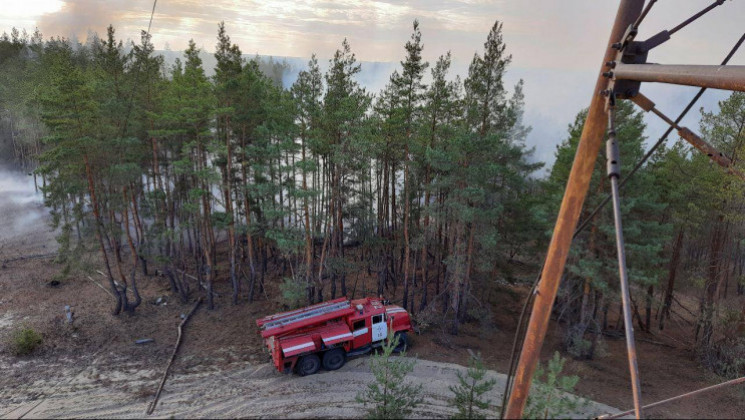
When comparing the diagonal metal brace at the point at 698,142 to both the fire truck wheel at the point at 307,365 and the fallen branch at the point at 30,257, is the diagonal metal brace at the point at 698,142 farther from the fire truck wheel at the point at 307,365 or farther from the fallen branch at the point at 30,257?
the fallen branch at the point at 30,257

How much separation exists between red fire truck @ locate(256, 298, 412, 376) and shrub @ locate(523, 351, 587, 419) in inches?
348

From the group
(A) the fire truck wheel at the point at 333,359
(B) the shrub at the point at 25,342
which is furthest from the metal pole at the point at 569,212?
(B) the shrub at the point at 25,342

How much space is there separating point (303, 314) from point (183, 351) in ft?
19.0

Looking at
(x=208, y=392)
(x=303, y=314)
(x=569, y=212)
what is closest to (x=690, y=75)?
(x=569, y=212)

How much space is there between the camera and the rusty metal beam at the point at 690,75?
251 cm

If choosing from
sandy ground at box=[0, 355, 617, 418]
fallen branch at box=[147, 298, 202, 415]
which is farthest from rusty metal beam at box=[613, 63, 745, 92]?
fallen branch at box=[147, 298, 202, 415]

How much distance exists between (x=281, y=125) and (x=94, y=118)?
27.5ft

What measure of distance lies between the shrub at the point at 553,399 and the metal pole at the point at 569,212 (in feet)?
4.57

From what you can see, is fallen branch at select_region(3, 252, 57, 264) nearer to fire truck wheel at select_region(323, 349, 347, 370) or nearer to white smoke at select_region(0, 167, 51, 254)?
white smoke at select_region(0, 167, 51, 254)

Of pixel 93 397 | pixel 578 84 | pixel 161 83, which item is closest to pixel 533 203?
pixel 93 397

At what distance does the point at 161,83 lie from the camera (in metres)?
22.6

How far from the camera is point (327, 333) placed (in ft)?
46.9

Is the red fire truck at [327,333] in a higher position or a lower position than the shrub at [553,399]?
lower

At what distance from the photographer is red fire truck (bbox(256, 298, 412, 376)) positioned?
13.8 meters
